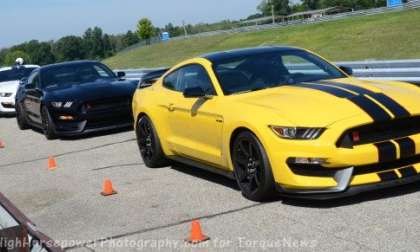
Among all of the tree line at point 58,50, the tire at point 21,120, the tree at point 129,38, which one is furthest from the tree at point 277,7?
the tire at point 21,120

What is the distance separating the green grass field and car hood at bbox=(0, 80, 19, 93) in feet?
47.7

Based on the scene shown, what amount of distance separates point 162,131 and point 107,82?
5587mm

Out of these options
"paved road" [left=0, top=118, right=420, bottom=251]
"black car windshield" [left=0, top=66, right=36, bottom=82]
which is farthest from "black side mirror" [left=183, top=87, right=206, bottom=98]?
"black car windshield" [left=0, top=66, right=36, bottom=82]

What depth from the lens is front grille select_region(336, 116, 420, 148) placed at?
19.9ft

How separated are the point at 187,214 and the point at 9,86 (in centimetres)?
1484

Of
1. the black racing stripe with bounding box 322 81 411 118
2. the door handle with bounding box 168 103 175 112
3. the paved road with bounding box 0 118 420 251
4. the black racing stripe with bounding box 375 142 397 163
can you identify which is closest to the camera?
the paved road with bounding box 0 118 420 251

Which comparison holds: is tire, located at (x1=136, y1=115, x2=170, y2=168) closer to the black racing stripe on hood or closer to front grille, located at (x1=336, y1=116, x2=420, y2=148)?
the black racing stripe on hood

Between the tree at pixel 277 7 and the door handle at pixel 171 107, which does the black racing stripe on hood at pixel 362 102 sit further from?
the tree at pixel 277 7

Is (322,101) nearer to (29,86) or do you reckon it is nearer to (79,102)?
(79,102)

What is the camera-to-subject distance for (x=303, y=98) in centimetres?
670

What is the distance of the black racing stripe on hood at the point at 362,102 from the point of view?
616 cm

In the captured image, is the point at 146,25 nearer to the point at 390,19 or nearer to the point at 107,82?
the point at 390,19

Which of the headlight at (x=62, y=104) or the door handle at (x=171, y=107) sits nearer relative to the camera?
the door handle at (x=171, y=107)

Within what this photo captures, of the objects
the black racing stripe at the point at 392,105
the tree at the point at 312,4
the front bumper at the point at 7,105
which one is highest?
the black racing stripe at the point at 392,105
